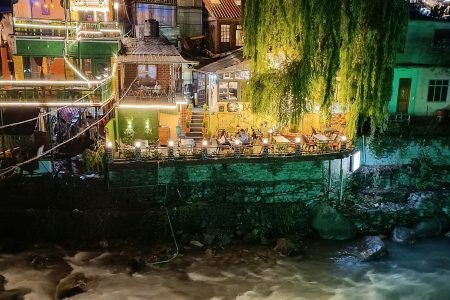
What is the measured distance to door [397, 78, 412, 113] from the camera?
85.4 feet

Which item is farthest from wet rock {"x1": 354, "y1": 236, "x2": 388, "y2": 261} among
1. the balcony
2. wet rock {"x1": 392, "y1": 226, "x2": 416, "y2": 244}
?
the balcony

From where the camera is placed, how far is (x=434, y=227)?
22172 millimetres

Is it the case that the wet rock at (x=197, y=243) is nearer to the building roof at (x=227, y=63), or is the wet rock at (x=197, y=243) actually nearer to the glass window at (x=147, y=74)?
the building roof at (x=227, y=63)

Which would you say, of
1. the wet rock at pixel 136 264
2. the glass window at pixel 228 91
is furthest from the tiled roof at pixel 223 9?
the wet rock at pixel 136 264

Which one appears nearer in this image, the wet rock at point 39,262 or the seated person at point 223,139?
the wet rock at point 39,262

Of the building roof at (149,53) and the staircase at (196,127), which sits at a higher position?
the building roof at (149,53)

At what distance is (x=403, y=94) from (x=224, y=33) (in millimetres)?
12504

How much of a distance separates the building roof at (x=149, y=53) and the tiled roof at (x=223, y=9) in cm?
487

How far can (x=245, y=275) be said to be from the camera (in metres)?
18.7

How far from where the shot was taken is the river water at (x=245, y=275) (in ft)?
57.1

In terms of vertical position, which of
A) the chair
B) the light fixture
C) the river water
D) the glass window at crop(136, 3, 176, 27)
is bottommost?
the river water

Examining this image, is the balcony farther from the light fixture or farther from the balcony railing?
the balcony railing

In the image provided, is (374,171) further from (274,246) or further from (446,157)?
(274,246)

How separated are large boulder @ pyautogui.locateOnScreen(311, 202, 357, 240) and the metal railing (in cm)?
322
